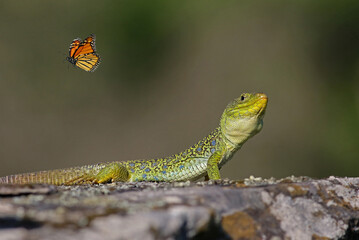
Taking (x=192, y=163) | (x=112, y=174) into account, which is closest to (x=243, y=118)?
(x=192, y=163)

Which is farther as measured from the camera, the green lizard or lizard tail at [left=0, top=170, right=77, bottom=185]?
the green lizard

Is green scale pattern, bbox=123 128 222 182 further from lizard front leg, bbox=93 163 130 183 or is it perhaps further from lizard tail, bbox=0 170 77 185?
lizard tail, bbox=0 170 77 185

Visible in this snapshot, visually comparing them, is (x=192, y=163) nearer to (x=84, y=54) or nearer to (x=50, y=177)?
(x=50, y=177)

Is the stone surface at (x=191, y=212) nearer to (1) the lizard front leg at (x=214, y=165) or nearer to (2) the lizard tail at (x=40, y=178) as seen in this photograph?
(1) the lizard front leg at (x=214, y=165)

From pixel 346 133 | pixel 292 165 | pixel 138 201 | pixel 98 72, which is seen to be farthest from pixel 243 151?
pixel 138 201

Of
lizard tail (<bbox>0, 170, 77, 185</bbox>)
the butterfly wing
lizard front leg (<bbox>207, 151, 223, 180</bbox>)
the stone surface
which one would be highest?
the butterfly wing

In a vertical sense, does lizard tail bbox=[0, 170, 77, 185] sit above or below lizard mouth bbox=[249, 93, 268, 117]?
below

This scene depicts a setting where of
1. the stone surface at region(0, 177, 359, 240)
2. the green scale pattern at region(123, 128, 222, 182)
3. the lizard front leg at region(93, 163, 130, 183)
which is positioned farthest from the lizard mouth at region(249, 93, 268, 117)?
the stone surface at region(0, 177, 359, 240)

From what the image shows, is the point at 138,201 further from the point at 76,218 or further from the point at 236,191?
the point at 236,191
